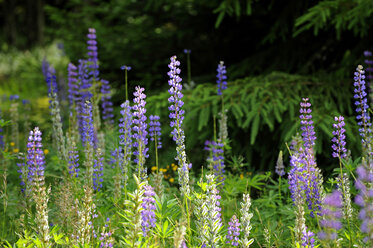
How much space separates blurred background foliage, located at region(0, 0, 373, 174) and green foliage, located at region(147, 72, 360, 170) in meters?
0.01

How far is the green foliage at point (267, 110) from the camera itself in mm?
4723

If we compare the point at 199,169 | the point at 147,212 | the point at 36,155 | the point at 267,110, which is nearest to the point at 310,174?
the point at 147,212

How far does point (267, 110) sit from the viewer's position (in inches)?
190

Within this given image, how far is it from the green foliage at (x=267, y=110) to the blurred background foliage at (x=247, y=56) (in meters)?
0.01

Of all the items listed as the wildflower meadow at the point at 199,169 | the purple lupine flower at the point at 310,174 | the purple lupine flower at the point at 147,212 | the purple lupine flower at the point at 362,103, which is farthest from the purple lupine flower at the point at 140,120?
the purple lupine flower at the point at 362,103

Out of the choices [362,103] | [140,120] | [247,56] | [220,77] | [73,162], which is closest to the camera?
[140,120]

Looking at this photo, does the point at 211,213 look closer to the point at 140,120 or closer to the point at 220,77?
the point at 140,120

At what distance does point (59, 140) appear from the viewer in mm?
4262

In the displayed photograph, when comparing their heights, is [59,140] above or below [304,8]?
below

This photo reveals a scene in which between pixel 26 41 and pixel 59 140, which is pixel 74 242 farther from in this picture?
pixel 26 41

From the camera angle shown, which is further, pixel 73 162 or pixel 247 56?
pixel 247 56

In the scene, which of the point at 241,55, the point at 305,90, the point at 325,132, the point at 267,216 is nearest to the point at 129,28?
the point at 241,55

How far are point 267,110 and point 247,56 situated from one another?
87.0 inches

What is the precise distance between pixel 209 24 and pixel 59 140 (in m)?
3.26
